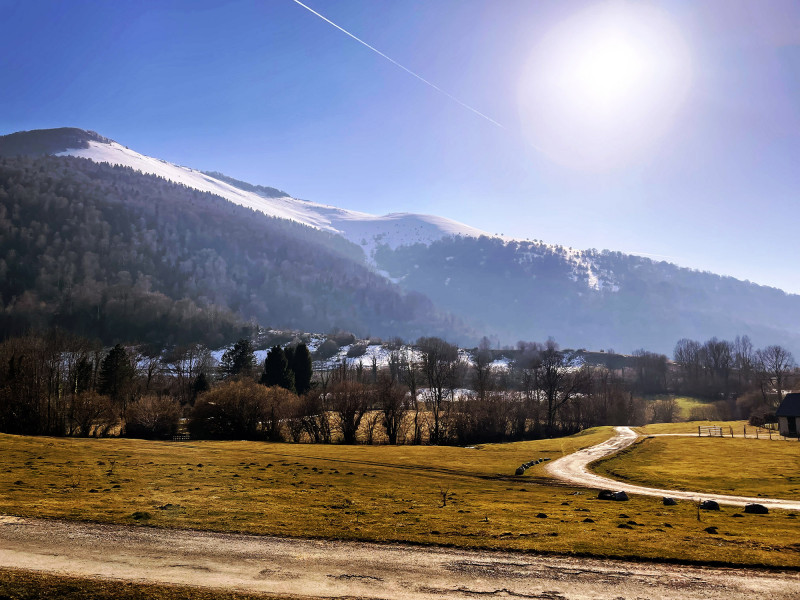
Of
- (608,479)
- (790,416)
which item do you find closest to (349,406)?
(608,479)

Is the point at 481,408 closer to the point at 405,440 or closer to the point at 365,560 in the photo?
the point at 405,440

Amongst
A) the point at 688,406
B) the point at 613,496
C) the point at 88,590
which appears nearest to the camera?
the point at 88,590

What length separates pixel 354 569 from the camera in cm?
2030

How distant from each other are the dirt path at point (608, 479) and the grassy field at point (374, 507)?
375 cm

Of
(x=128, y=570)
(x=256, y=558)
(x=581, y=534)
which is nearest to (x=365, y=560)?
(x=256, y=558)

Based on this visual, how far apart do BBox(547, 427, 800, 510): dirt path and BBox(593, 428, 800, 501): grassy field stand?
214 centimetres

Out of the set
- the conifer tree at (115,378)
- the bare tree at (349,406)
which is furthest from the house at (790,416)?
the conifer tree at (115,378)

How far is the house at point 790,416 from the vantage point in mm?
92438

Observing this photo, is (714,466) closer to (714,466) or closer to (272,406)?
(714,466)

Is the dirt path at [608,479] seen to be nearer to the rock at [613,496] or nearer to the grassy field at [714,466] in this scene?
the grassy field at [714,466]

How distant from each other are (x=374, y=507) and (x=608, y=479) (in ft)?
110

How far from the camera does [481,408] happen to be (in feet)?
383

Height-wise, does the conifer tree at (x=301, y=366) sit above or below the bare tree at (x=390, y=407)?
above

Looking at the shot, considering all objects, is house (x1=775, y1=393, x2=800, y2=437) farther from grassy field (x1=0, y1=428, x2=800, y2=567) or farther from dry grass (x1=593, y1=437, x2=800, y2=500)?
grassy field (x1=0, y1=428, x2=800, y2=567)
